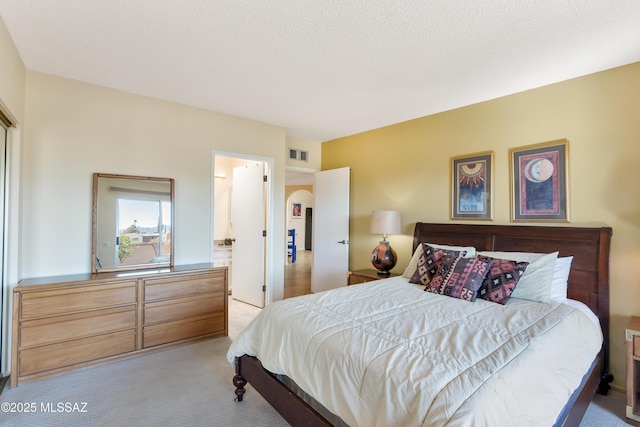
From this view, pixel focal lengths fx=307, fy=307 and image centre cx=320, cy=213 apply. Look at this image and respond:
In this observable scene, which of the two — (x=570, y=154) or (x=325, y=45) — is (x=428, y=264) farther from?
(x=325, y=45)

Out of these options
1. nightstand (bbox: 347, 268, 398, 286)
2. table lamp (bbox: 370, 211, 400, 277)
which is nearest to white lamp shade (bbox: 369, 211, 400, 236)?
table lamp (bbox: 370, 211, 400, 277)

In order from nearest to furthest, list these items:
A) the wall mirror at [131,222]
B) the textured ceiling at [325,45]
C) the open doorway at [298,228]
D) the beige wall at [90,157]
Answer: the textured ceiling at [325,45]
the beige wall at [90,157]
the wall mirror at [131,222]
the open doorway at [298,228]

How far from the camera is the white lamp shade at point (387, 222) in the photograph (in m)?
3.62

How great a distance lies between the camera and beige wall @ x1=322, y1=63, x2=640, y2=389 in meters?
2.37

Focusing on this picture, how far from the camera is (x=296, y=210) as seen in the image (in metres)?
11.3

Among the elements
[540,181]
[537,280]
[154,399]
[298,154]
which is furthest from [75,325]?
[540,181]

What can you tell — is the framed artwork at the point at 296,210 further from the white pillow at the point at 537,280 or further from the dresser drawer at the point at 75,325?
the white pillow at the point at 537,280

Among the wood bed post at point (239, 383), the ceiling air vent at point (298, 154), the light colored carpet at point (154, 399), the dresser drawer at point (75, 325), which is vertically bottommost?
the light colored carpet at point (154, 399)

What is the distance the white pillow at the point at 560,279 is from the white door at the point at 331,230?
2.50 m

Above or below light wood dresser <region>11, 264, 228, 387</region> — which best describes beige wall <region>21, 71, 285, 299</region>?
above

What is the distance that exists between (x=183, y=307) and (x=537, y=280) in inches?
122

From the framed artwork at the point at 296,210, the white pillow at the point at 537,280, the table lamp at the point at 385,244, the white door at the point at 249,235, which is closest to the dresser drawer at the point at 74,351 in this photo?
the white door at the point at 249,235

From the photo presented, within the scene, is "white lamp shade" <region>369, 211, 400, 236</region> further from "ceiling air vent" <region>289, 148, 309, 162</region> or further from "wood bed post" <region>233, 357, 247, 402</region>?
"wood bed post" <region>233, 357, 247, 402</region>

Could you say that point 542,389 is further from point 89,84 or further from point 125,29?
point 89,84
